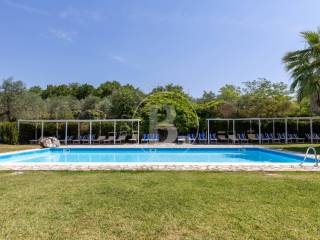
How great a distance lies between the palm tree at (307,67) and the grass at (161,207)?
341 inches

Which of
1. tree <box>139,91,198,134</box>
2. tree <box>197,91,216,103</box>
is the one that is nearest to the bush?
tree <box>139,91,198,134</box>

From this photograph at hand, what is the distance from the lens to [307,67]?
43.5 feet

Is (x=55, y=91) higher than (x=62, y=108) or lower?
higher

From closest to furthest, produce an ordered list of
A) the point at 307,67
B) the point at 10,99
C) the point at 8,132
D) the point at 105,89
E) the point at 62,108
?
the point at 307,67
the point at 8,132
the point at 10,99
the point at 62,108
the point at 105,89

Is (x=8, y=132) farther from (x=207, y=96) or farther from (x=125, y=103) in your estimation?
(x=207, y=96)

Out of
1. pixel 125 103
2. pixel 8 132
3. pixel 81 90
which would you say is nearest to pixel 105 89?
pixel 81 90

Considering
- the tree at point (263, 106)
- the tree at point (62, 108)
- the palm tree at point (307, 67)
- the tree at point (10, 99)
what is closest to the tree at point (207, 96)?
the tree at point (263, 106)

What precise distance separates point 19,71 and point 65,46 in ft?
27.7

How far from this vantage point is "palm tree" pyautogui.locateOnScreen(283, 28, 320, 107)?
13031mm

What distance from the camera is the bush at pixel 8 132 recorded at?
18.7 metres

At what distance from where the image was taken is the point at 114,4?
14.5 metres

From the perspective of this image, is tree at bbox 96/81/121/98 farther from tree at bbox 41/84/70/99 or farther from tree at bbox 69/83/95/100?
tree at bbox 41/84/70/99

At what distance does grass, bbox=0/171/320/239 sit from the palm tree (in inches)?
341

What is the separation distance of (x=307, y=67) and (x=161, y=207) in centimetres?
1237
